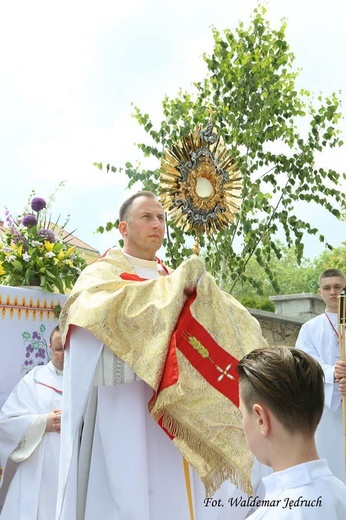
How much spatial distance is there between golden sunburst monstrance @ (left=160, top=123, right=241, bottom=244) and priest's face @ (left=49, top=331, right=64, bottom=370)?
143cm

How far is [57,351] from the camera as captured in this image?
5344 millimetres

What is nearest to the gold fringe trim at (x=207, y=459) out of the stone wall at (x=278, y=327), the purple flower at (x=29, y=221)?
the purple flower at (x=29, y=221)

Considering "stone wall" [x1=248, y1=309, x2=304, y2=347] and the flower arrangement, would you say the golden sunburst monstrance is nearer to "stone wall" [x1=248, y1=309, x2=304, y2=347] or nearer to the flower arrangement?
the flower arrangement

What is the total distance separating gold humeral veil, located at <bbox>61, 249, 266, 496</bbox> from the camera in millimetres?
3957

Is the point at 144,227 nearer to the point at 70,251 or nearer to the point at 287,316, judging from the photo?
the point at 70,251

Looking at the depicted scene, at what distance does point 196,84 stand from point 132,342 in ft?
29.3

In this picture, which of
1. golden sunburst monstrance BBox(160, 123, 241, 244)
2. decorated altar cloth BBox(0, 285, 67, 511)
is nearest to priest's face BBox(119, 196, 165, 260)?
golden sunburst monstrance BBox(160, 123, 241, 244)

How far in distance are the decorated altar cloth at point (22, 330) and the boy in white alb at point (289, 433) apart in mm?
3549

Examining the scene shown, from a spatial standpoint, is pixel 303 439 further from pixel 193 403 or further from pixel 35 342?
pixel 35 342

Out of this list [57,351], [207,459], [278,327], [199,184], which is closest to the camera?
[207,459]

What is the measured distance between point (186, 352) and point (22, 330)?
1.89 m

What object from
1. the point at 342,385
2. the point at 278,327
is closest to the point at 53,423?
the point at 342,385

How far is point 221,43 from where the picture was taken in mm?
12203

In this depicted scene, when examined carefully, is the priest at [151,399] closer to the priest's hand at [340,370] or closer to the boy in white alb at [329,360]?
the priest's hand at [340,370]
